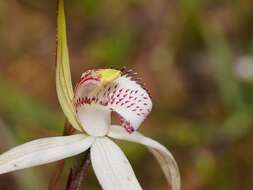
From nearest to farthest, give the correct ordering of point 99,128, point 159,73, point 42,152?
point 42,152
point 99,128
point 159,73

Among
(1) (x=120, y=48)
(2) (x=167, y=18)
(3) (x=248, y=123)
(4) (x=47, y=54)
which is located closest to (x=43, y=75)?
(4) (x=47, y=54)

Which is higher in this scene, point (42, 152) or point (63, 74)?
point (63, 74)

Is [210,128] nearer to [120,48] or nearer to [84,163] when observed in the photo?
[120,48]

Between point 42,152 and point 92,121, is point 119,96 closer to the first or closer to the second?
point 92,121

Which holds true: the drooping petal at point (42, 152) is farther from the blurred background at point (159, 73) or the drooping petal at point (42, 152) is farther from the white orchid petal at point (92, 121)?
the blurred background at point (159, 73)

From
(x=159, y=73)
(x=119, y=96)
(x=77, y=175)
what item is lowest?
(x=159, y=73)

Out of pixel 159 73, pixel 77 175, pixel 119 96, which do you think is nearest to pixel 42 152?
pixel 77 175

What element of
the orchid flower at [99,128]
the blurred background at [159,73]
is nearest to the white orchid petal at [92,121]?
the orchid flower at [99,128]
